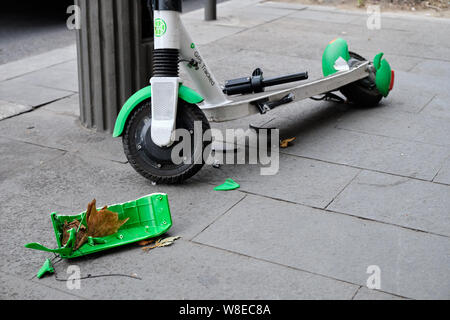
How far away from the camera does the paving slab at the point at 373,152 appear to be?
5.08m

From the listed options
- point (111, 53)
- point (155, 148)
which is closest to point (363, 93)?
point (111, 53)

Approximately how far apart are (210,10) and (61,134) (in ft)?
16.5

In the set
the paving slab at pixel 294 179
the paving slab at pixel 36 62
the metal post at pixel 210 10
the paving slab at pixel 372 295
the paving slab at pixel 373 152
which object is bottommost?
the paving slab at pixel 372 295

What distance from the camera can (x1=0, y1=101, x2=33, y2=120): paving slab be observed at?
6227 millimetres

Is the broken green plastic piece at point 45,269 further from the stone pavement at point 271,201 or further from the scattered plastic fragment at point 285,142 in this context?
the scattered plastic fragment at point 285,142

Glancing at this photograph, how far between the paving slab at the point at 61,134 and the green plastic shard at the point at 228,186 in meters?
0.90

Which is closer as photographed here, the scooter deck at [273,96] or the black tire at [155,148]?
the black tire at [155,148]

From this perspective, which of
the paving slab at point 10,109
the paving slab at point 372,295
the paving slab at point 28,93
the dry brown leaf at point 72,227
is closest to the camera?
the paving slab at point 372,295

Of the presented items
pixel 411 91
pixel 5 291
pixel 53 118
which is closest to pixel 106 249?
pixel 5 291

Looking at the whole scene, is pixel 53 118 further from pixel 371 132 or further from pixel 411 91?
pixel 411 91

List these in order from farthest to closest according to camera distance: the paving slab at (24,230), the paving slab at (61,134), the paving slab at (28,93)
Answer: the paving slab at (28,93) → the paving slab at (61,134) → the paving slab at (24,230)

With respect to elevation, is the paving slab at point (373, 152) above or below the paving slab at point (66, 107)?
below

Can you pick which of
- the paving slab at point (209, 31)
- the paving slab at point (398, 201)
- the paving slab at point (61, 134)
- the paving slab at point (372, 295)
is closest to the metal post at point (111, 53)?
the paving slab at point (61, 134)

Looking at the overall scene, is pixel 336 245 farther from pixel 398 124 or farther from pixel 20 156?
pixel 20 156
